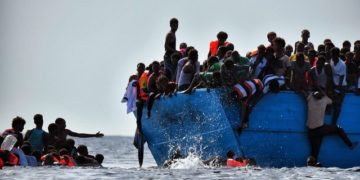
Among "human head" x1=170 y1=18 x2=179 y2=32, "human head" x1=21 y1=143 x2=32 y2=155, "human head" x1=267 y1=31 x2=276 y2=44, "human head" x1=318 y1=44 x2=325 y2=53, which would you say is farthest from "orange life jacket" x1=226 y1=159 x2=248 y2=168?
"human head" x1=21 y1=143 x2=32 y2=155

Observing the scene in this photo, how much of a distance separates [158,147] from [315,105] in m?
5.42

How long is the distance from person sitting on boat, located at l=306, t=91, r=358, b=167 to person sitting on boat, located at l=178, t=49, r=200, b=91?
255 centimetres

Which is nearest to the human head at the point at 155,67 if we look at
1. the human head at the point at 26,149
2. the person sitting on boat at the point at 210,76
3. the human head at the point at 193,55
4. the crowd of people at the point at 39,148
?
the human head at the point at 193,55

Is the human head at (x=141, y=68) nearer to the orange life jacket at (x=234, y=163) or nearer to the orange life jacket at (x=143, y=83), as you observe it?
the orange life jacket at (x=143, y=83)

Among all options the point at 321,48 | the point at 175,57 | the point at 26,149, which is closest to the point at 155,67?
the point at 175,57

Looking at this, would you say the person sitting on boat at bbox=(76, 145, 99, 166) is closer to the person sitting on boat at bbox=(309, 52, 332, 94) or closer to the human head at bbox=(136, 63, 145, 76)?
the human head at bbox=(136, 63, 145, 76)

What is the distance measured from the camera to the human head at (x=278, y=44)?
26.0 m

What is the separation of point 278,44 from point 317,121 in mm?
1953

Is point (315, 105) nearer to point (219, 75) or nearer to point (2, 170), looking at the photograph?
point (219, 75)

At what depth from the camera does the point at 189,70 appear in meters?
26.5

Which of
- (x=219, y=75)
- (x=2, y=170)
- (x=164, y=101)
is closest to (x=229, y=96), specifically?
(x=219, y=75)

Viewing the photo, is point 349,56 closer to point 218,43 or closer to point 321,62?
point 321,62

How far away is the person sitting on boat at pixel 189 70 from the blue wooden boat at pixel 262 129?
0.87 ft

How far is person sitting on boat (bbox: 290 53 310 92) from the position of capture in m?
25.9
